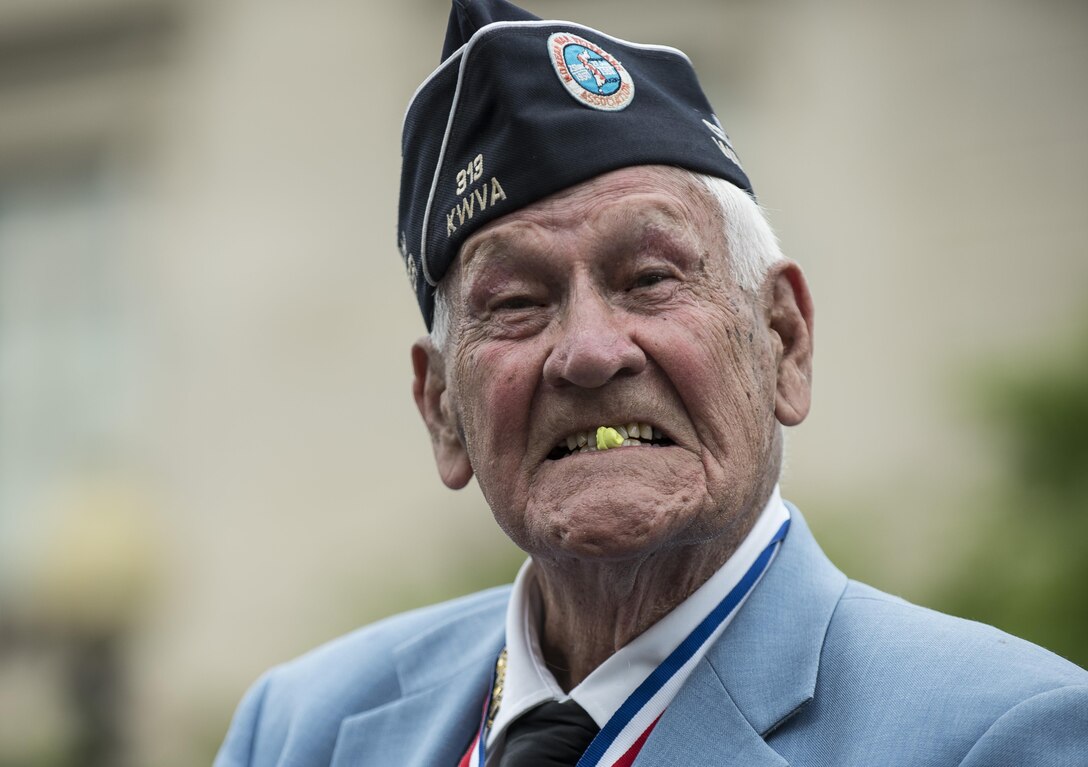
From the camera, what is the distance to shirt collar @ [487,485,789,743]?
245cm

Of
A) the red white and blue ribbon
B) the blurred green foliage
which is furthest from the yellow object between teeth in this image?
the blurred green foliage

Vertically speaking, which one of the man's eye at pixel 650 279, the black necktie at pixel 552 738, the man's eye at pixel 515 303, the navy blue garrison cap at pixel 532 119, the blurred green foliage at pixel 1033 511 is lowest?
the blurred green foliage at pixel 1033 511

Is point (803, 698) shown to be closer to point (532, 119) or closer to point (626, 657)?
point (626, 657)

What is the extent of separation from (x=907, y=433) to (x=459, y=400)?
188 inches

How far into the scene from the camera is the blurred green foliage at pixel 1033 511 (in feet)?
13.8

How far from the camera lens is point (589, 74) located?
252 cm

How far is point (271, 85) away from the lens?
871 cm

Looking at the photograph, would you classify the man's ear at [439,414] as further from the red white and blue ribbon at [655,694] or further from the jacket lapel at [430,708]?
the red white and blue ribbon at [655,694]

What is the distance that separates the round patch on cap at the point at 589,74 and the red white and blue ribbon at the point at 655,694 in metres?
0.92

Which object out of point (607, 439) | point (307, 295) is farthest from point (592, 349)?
point (307, 295)

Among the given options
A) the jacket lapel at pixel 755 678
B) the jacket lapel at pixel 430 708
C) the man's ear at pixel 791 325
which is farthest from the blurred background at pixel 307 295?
the jacket lapel at pixel 755 678

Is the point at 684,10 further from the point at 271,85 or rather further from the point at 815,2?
the point at 271,85

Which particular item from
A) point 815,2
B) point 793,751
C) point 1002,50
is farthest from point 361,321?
point 793,751

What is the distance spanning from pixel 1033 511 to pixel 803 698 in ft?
8.77
